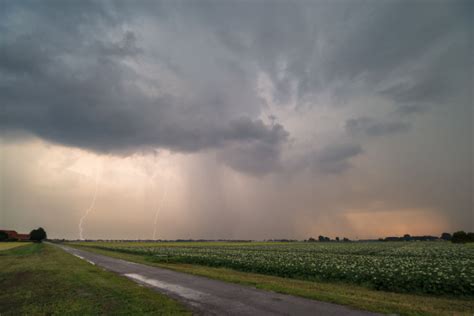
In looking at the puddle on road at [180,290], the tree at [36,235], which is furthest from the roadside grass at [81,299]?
the tree at [36,235]

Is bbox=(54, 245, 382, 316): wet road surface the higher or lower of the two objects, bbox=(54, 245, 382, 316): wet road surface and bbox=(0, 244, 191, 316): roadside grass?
the higher

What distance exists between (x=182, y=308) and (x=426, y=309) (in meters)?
9.91

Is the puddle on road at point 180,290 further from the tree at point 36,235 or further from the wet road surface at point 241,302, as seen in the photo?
Answer: the tree at point 36,235

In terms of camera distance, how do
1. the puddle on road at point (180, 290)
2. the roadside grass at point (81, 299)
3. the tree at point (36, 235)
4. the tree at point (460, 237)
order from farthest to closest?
the tree at point (36, 235)
the tree at point (460, 237)
the puddle on road at point (180, 290)
the roadside grass at point (81, 299)

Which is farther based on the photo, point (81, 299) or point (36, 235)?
point (36, 235)

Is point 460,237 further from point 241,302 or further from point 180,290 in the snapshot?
point 241,302

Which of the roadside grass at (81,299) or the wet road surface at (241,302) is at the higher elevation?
the wet road surface at (241,302)

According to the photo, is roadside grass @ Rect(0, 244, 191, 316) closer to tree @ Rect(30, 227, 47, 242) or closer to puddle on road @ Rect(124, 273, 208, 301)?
puddle on road @ Rect(124, 273, 208, 301)

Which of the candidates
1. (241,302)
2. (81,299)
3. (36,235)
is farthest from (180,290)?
(36,235)

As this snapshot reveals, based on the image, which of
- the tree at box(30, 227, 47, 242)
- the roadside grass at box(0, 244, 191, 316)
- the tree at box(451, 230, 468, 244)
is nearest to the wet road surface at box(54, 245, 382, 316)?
the roadside grass at box(0, 244, 191, 316)

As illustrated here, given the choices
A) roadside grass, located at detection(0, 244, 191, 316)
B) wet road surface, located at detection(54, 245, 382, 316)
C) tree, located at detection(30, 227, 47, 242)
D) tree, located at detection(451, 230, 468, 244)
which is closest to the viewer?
wet road surface, located at detection(54, 245, 382, 316)

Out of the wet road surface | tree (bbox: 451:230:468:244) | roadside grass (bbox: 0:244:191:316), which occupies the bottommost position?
roadside grass (bbox: 0:244:191:316)

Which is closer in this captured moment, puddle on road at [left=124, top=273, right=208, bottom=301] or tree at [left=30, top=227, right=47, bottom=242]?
puddle on road at [left=124, top=273, right=208, bottom=301]

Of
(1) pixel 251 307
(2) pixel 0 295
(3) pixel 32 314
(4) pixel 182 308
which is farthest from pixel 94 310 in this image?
(2) pixel 0 295
